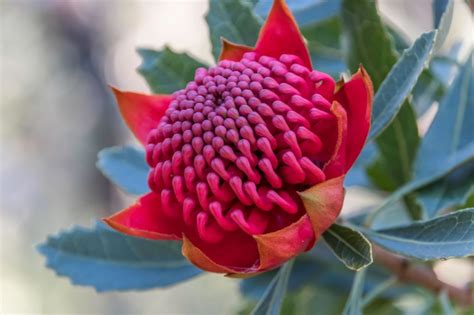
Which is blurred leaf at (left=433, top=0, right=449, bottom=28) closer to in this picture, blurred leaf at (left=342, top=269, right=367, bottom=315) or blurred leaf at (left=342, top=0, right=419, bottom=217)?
blurred leaf at (left=342, top=0, right=419, bottom=217)

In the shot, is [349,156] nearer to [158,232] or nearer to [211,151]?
[211,151]

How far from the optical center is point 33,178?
8.87 metres

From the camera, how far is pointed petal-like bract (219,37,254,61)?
4.00 ft

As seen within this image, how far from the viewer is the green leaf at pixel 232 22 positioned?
1350 mm

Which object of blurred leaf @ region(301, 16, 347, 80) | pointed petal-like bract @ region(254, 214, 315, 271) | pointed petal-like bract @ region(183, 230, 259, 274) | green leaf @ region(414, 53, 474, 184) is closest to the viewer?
pointed petal-like bract @ region(254, 214, 315, 271)

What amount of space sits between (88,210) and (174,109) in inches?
310

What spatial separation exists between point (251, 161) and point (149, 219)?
20cm

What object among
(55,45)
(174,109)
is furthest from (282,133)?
(55,45)

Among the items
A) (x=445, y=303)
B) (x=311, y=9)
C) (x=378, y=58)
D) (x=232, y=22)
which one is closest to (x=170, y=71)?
(x=232, y=22)

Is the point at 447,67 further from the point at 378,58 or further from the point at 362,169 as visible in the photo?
the point at 378,58

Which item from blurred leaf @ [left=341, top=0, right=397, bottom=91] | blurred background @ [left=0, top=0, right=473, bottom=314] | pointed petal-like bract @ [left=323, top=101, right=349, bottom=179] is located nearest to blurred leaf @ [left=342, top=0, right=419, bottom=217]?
blurred leaf @ [left=341, top=0, right=397, bottom=91]

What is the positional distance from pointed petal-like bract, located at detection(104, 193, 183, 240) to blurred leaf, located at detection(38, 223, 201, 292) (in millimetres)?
353

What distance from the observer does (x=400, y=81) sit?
1.16 metres

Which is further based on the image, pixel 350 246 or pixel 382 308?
pixel 382 308
